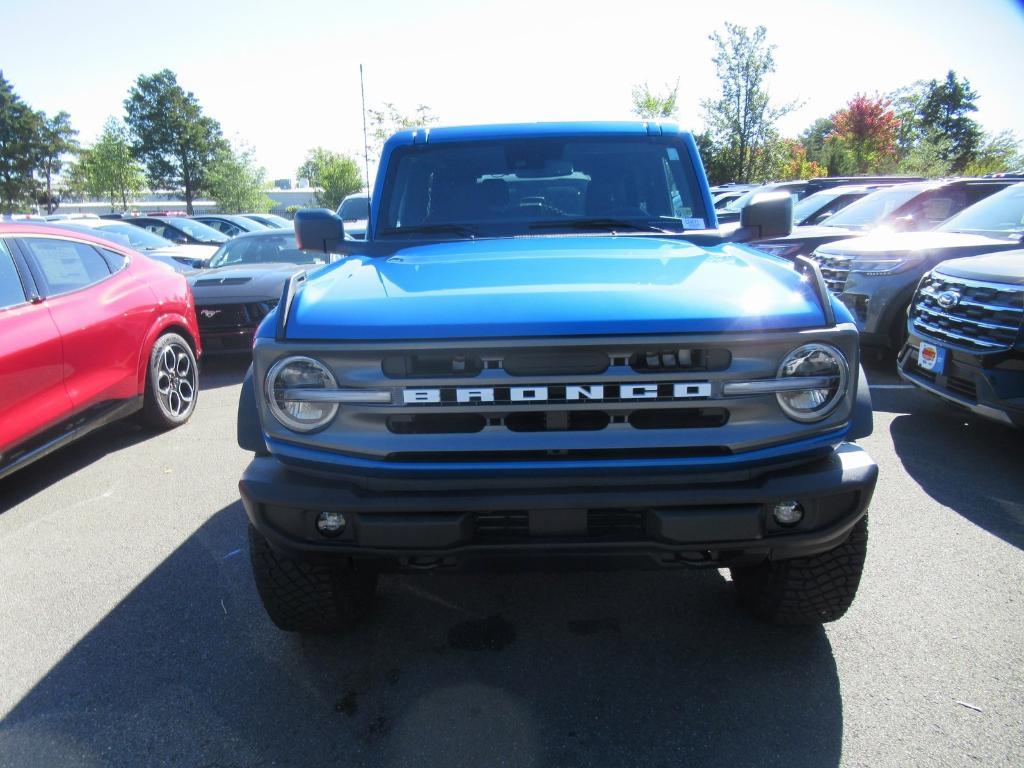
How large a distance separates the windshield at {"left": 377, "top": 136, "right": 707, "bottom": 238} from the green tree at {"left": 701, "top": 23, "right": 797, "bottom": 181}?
2292cm

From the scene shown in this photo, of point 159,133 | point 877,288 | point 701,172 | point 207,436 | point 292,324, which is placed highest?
point 159,133

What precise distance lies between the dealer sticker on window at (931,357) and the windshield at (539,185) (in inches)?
93.0

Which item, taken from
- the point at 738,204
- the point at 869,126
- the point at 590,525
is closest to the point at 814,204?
the point at 738,204

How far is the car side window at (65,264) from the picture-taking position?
4.52 metres

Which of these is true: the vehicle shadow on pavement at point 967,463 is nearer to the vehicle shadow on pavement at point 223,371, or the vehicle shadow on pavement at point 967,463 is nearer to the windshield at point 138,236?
→ the vehicle shadow on pavement at point 223,371

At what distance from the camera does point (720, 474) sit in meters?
2.15

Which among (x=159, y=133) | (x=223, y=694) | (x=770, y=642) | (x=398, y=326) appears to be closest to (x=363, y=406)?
(x=398, y=326)

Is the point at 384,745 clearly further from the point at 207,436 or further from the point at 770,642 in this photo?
the point at 207,436

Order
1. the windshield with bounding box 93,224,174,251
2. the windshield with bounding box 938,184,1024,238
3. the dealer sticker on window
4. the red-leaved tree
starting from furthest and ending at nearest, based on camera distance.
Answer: the red-leaved tree → the windshield with bounding box 93,224,174,251 → the windshield with bounding box 938,184,1024,238 → the dealer sticker on window

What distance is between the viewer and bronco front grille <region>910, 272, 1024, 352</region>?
434 centimetres

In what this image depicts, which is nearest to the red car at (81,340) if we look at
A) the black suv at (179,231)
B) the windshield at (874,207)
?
the windshield at (874,207)

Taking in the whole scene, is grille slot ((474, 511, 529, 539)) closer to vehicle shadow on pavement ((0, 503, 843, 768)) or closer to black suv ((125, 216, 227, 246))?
vehicle shadow on pavement ((0, 503, 843, 768))

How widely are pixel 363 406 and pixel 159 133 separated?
59387 mm

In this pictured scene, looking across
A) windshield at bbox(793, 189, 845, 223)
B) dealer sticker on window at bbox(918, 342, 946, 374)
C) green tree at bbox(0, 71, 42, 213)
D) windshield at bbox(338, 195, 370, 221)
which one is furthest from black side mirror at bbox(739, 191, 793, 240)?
green tree at bbox(0, 71, 42, 213)
